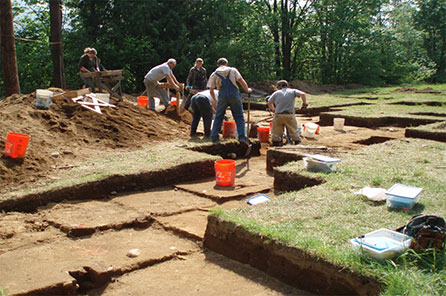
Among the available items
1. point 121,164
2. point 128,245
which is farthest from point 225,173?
point 128,245

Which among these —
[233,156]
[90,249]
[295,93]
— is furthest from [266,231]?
[295,93]

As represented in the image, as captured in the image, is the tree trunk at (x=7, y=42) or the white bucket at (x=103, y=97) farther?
the tree trunk at (x=7, y=42)

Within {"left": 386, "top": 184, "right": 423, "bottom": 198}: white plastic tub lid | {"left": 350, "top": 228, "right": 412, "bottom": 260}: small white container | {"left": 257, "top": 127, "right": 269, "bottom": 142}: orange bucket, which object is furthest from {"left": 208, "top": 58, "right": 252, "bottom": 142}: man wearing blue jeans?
{"left": 350, "top": 228, "right": 412, "bottom": 260}: small white container

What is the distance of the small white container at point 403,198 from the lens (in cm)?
402

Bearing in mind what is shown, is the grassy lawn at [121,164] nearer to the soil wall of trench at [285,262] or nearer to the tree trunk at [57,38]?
the soil wall of trench at [285,262]

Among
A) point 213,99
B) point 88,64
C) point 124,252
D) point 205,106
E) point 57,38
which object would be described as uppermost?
point 57,38

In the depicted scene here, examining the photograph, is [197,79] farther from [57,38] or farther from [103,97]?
[57,38]

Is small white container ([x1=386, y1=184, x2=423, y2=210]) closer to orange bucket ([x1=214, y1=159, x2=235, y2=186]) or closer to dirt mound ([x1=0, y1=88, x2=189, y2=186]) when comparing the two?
orange bucket ([x1=214, y1=159, x2=235, y2=186])

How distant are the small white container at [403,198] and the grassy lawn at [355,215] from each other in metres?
0.07

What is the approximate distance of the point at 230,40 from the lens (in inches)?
958

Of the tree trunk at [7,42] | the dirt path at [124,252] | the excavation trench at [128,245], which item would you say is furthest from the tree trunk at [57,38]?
the dirt path at [124,252]

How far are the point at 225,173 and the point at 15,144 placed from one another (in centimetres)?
302

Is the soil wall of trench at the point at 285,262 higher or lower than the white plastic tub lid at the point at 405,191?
lower

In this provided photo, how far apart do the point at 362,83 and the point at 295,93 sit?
889 inches
